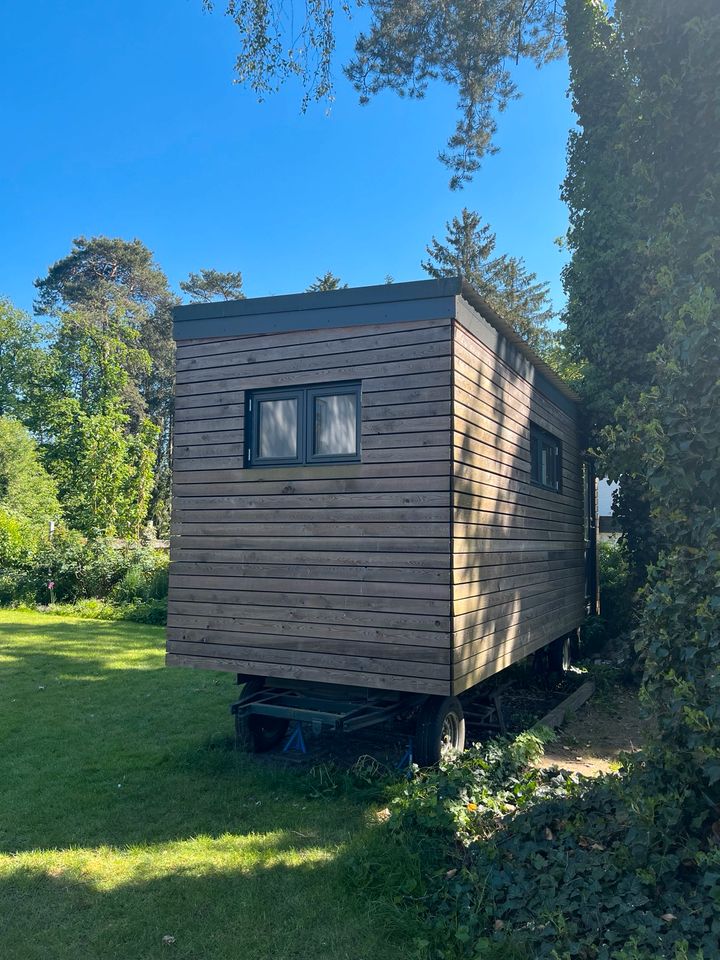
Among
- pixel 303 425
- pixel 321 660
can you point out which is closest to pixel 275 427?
pixel 303 425

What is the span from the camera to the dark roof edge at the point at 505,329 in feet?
18.2

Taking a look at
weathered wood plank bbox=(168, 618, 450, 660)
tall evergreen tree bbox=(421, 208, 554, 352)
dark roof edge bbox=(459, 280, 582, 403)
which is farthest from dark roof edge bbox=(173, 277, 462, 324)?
tall evergreen tree bbox=(421, 208, 554, 352)

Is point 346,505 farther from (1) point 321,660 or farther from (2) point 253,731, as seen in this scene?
(2) point 253,731

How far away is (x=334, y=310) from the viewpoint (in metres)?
5.61

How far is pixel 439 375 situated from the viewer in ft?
17.1

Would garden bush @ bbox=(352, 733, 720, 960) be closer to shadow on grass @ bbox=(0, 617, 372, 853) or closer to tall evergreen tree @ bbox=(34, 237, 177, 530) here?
shadow on grass @ bbox=(0, 617, 372, 853)

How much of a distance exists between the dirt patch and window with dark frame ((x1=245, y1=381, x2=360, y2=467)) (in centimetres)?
341

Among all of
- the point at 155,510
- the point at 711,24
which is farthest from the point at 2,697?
the point at 155,510

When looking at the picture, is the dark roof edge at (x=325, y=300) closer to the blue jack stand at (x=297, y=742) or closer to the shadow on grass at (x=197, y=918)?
the blue jack stand at (x=297, y=742)

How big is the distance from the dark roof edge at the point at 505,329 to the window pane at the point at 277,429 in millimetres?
1717

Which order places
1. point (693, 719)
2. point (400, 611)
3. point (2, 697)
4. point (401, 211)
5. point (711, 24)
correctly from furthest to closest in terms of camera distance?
point (401, 211)
point (2, 697)
point (400, 611)
point (711, 24)
point (693, 719)

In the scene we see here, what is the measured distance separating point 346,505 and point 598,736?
166 inches

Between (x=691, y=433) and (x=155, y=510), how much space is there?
3023 centimetres

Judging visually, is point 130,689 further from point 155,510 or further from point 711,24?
point 155,510
